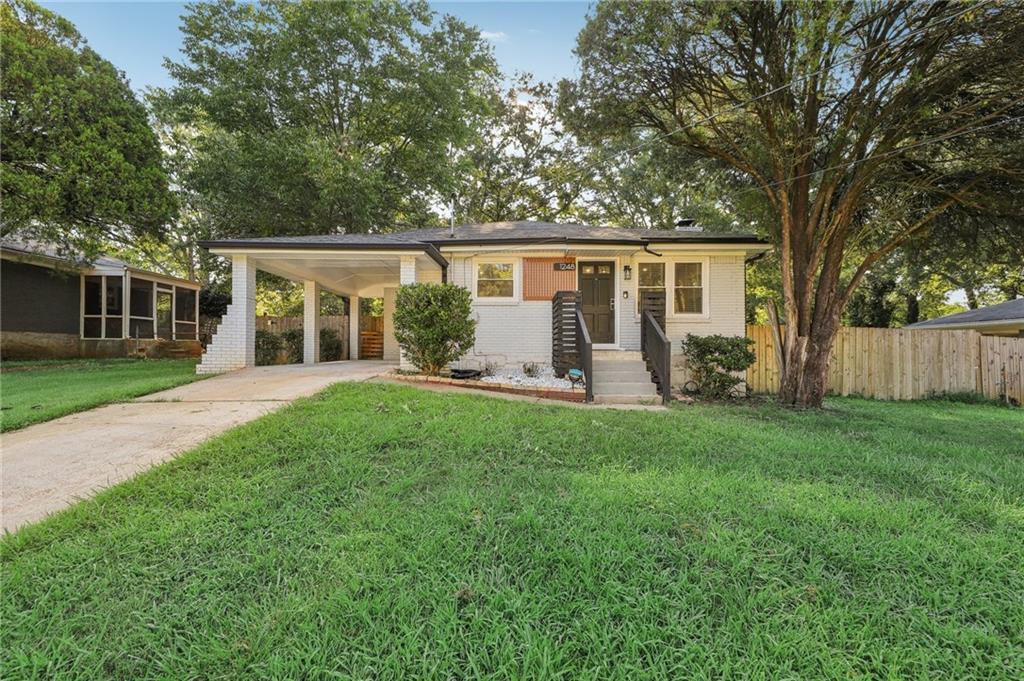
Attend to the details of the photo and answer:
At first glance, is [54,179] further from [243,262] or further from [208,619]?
[208,619]

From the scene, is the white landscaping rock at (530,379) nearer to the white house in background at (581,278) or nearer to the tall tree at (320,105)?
the white house in background at (581,278)

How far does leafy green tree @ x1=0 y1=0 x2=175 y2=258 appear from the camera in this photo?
1040 cm

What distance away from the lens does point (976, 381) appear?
10.3 metres

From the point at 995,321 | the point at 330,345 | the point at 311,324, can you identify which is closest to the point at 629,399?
the point at 311,324

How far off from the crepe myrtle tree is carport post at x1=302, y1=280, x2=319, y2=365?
A: 5.75 meters

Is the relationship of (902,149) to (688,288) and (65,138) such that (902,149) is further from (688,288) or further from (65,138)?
(65,138)

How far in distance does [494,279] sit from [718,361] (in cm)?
519

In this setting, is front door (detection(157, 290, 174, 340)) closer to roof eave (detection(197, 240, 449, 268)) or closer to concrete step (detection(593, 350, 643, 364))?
roof eave (detection(197, 240, 449, 268))

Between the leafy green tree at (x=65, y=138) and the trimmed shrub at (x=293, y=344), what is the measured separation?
15.6 ft

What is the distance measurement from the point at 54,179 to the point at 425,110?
1060 cm

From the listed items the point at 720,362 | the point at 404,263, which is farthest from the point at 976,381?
the point at 404,263

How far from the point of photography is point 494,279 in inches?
400

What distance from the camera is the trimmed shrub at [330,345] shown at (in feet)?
45.7

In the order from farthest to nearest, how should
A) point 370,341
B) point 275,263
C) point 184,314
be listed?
point 184,314
point 370,341
point 275,263
